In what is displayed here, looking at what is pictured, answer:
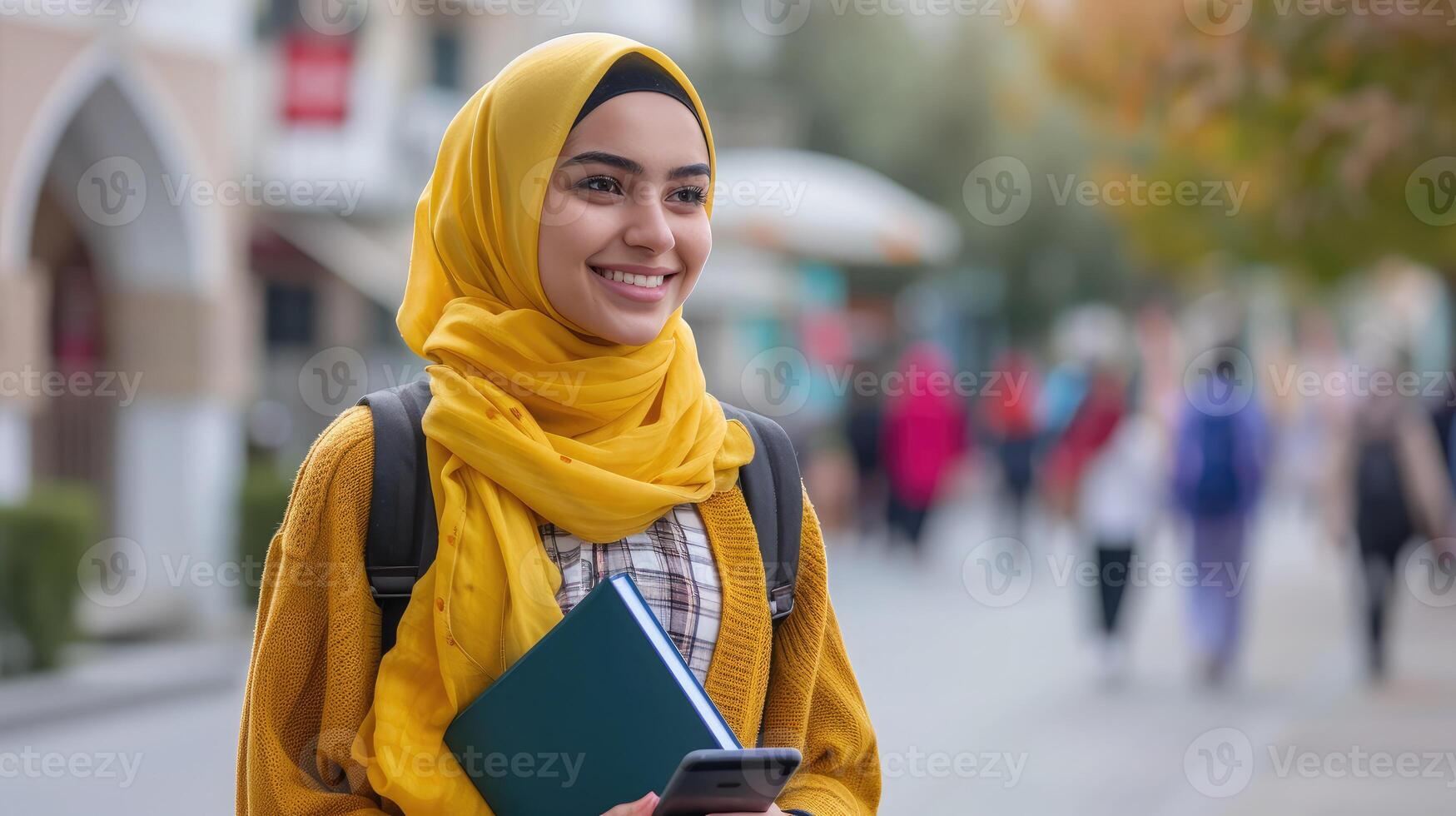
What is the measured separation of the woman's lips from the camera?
2164mm

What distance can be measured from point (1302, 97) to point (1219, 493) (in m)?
3.35

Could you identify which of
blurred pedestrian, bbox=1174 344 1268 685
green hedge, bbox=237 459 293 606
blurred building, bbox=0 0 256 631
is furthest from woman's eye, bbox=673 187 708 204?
green hedge, bbox=237 459 293 606

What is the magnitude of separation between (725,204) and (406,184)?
3.56 m

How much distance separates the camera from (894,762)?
7680mm

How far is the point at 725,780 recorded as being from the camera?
1924 mm

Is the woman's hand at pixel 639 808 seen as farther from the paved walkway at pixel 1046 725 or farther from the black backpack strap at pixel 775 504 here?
the paved walkway at pixel 1046 725

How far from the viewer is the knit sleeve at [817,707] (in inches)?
90.8

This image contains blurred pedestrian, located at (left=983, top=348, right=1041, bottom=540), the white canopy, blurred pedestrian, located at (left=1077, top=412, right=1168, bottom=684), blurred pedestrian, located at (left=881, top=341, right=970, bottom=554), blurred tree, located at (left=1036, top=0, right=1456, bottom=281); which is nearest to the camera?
blurred pedestrian, located at (left=1077, top=412, right=1168, bottom=684)

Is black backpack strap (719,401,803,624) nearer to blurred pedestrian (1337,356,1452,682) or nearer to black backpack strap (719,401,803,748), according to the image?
black backpack strap (719,401,803,748)

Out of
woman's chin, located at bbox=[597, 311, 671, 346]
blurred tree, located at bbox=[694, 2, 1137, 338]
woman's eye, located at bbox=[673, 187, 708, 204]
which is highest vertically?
blurred tree, located at bbox=[694, 2, 1137, 338]

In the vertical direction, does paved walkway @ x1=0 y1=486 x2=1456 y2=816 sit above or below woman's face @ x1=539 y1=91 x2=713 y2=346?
below

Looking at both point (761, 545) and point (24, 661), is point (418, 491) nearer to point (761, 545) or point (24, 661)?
point (761, 545)

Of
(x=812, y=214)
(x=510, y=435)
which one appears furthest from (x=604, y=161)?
(x=812, y=214)

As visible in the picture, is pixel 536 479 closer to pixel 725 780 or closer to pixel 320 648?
pixel 320 648
